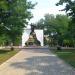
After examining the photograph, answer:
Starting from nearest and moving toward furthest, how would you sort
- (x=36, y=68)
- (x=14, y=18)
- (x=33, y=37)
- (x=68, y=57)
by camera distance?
(x=36, y=68), (x=68, y=57), (x=14, y=18), (x=33, y=37)

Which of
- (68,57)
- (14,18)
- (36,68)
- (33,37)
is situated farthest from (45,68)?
(33,37)

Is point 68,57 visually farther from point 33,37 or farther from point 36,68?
point 33,37

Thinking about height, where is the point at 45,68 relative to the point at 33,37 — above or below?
below

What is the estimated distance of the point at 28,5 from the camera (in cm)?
5706

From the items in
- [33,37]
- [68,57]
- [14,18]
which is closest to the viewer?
[68,57]

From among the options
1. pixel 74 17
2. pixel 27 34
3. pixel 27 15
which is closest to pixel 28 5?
pixel 27 15

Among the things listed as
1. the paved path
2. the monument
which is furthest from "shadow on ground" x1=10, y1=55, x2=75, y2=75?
the monument

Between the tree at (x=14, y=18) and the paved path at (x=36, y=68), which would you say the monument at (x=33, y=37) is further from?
the paved path at (x=36, y=68)

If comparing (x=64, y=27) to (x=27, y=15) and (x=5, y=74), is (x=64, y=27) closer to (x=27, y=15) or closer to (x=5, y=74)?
(x=27, y=15)

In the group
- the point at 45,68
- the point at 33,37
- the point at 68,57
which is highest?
the point at 33,37

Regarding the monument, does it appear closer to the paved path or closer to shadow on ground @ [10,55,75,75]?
the paved path

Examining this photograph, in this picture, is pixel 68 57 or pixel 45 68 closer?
pixel 45 68

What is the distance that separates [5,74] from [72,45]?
248ft

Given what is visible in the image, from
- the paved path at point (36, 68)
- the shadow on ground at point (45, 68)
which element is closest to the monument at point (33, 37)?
the paved path at point (36, 68)
